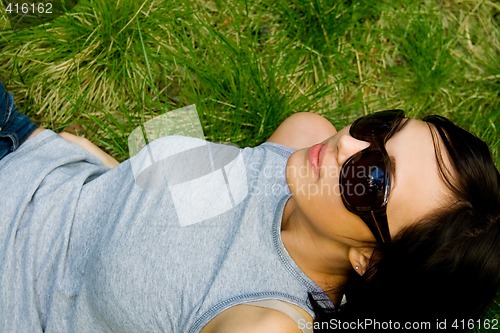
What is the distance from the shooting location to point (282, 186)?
6.26ft

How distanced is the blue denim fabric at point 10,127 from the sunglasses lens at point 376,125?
1217 mm

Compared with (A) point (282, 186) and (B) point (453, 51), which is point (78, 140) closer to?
(A) point (282, 186)

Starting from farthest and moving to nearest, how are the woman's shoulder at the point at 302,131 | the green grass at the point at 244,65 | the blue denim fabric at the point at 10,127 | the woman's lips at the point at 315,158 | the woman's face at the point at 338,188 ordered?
the green grass at the point at 244,65
the woman's shoulder at the point at 302,131
the blue denim fabric at the point at 10,127
the woman's lips at the point at 315,158
the woman's face at the point at 338,188

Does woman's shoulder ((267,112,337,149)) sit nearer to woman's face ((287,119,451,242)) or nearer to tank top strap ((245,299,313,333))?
woman's face ((287,119,451,242))

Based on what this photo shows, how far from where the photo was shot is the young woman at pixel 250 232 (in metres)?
1.48

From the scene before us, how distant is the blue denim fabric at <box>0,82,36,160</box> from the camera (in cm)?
198

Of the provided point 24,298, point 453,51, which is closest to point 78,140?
point 24,298

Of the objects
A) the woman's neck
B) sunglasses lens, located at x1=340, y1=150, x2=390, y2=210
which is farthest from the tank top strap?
sunglasses lens, located at x1=340, y1=150, x2=390, y2=210

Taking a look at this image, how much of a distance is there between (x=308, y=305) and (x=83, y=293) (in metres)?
0.72

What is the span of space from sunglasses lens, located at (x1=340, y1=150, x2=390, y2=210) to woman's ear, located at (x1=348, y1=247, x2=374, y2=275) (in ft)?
0.57

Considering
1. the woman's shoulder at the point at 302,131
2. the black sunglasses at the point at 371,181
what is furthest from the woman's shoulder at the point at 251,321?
the woman's shoulder at the point at 302,131

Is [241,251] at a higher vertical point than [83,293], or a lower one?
higher

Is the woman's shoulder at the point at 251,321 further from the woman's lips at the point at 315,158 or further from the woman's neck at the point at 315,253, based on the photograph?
the woman's lips at the point at 315,158

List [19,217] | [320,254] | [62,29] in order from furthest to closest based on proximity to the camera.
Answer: [62,29]
[19,217]
[320,254]
